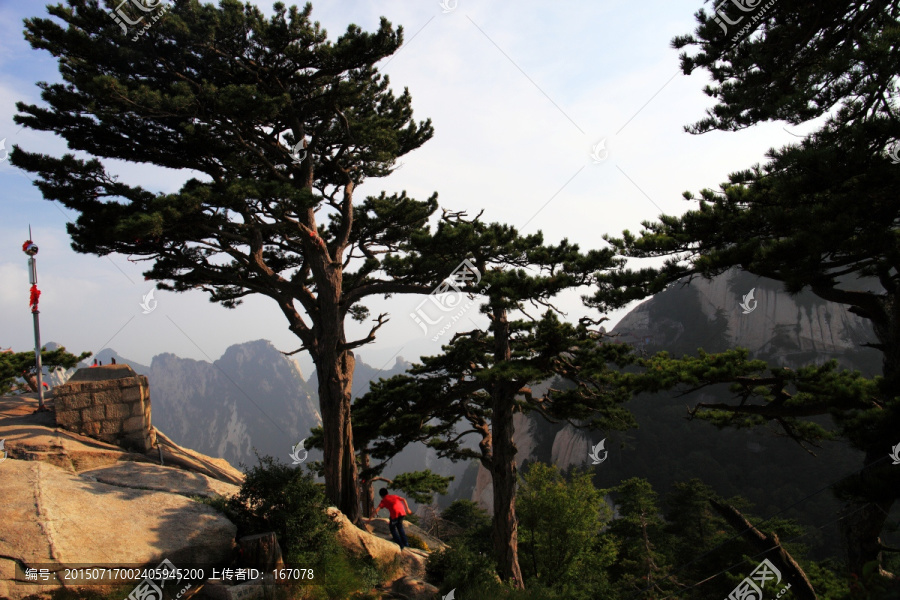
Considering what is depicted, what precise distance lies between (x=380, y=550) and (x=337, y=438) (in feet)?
9.39

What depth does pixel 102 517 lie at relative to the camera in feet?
25.0

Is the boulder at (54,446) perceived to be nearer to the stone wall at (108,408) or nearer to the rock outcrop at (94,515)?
the rock outcrop at (94,515)

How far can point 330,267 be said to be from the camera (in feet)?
43.2

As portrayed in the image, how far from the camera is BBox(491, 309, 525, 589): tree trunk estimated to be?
1356 cm

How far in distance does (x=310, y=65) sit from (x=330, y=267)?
15.8 ft

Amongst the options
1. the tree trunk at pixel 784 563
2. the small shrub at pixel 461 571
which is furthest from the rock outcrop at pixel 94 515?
the tree trunk at pixel 784 563

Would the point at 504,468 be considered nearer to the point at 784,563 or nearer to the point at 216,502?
the point at 784,563

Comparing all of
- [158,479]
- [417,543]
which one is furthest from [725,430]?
[158,479]

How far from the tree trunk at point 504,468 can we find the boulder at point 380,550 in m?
2.74

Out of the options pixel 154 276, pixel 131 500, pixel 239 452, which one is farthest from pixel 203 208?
pixel 239 452

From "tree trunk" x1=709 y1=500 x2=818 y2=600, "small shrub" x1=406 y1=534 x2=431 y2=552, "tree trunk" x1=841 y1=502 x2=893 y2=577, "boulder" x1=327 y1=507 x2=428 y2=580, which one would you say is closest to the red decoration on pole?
"boulder" x1=327 y1=507 x2=428 y2=580

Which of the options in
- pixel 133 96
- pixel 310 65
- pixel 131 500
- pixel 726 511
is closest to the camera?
pixel 726 511

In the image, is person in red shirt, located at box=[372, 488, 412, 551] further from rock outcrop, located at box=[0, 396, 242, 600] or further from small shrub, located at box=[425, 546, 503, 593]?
rock outcrop, located at box=[0, 396, 242, 600]

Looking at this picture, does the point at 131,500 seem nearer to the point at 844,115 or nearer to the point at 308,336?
the point at 308,336
